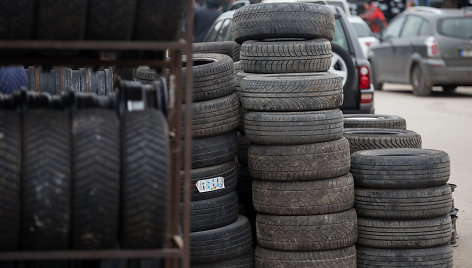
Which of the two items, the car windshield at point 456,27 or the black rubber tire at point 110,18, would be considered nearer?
the black rubber tire at point 110,18

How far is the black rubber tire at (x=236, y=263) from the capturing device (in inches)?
255

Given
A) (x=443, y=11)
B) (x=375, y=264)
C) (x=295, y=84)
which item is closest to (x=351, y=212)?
(x=375, y=264)

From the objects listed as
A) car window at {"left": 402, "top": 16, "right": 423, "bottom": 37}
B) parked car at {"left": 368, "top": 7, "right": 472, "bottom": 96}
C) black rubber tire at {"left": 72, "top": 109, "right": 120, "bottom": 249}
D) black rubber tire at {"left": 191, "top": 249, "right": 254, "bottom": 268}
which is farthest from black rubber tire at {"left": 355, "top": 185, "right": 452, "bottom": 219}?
car window at {"left": 402, "top": 16, "right": 423, "bottom": 37}

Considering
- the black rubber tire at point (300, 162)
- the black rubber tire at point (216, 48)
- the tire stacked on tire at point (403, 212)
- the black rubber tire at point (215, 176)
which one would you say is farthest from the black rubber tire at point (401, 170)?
the black rubber tire at point (216, 48)

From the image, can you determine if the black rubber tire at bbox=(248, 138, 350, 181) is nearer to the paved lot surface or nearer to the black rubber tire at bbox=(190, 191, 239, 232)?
the black rubber tire at bbox=(190, 191, 239, 232)

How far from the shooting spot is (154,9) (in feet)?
15.0

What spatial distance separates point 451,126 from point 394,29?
6502mm

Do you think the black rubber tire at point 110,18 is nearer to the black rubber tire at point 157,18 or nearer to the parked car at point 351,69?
the black rubber tire at point 157,18

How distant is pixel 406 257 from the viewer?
22.1 feet

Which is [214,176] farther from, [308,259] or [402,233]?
[402,233]

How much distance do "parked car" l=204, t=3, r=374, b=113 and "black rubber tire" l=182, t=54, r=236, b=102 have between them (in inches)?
160

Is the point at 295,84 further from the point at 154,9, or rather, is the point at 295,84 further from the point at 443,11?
the point at 443,11

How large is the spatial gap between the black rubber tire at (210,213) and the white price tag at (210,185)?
74 mm

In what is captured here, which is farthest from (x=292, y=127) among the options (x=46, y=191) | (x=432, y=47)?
(x=432, y=47)
